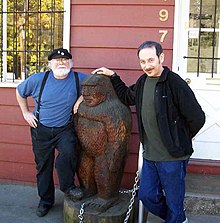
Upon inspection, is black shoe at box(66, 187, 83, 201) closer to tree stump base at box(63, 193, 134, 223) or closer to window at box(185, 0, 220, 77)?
tree stump base at box(63, 193, 134, 223)

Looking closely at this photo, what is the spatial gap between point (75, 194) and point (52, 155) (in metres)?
0.46

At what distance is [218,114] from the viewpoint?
14.0ft

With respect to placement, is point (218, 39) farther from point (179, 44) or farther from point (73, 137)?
point (73, 137)

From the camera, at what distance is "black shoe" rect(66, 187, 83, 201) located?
363 centimetres

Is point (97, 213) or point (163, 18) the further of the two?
point (163, 18)

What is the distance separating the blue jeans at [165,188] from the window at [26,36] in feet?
6.97

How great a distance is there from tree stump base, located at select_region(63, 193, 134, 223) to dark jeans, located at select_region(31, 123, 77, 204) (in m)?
0.19

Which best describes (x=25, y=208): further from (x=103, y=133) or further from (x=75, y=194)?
(x=103, y=133)

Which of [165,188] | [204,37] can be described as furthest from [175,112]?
Answer: [204,37]

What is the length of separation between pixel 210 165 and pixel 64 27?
2.20 meters

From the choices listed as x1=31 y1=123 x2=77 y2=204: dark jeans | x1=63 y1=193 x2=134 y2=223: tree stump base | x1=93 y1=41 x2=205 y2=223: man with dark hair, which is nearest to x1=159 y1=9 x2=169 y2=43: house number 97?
x1=93 y1=41 x2=205 y2=223: man with dark hair

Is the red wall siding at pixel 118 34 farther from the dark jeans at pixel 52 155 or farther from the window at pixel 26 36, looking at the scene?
the dark jeans at pixel 52 155

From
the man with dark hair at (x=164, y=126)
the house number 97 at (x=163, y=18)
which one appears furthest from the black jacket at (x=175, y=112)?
the house number 97 at (x=163, y=18)

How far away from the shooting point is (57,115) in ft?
12.3
